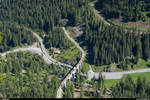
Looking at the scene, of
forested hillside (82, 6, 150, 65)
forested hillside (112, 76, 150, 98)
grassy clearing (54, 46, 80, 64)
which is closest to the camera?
forested hillside (112, 76, 150, 98)

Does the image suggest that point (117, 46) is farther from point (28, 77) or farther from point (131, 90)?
point (28, 77)

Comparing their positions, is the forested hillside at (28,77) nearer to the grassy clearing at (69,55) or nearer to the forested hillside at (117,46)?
the grassy clearing at (69,55)

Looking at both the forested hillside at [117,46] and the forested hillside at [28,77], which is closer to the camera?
the forested hillside at [28,77]

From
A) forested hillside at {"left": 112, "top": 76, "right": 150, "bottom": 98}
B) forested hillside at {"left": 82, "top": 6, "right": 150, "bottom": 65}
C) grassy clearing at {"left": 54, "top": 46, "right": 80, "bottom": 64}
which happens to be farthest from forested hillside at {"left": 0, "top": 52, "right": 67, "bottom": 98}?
forested hillside at {"left": 112, "top": 76, "right": 150, "bottom": 98}

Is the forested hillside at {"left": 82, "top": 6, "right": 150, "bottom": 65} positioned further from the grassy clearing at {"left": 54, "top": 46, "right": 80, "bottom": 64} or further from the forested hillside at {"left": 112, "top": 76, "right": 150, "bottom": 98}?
the forested hillside at {"left": 112, "top": 76, "right": 150, "bottom": 98}

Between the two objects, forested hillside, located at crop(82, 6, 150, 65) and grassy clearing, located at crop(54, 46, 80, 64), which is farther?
grassy clearing, located at crop(54, 46, 80, 64)

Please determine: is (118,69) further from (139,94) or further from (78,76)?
(139,94)

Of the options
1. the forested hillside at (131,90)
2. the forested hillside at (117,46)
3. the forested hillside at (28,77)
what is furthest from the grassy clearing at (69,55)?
the forested hillside at (131,90)

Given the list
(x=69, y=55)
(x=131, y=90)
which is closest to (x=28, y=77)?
(x=69, y=55)

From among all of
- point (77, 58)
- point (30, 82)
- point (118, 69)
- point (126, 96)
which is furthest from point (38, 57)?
point (126, 96)
